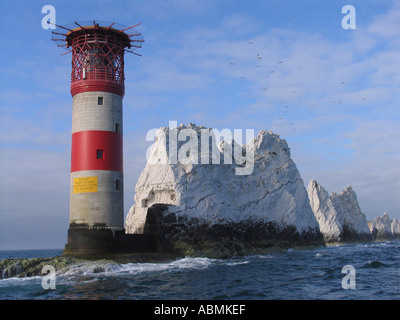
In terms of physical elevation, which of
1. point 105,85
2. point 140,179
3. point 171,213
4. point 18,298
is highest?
point 105,85

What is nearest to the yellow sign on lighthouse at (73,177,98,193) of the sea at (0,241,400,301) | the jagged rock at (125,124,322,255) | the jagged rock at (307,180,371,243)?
the sea at (0,241,400,301)

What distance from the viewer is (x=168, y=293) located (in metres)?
16.7

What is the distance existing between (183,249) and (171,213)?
2.84 m

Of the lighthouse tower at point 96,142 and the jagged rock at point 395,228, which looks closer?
the lighthouse tower at point 96,142

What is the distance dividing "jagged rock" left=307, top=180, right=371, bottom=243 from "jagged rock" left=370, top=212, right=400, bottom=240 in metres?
19.7

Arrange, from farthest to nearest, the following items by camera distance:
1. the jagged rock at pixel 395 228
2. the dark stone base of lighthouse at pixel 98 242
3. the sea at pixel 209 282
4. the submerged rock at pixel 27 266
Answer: the jagged rock at pixel 395 228
the dark stone base of lighthouse at pixel 98 242
the submerged rock at pixel 27 266
the sea at pixel 209 282

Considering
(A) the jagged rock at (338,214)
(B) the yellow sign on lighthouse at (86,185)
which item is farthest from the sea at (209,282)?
(A) the jagged rock at (338,214)

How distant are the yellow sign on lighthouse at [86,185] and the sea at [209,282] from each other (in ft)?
16.6

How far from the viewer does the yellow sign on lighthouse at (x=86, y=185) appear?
27.2 metres

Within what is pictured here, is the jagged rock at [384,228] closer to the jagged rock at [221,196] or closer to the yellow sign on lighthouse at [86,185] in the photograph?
the jagged rock at [221,196]

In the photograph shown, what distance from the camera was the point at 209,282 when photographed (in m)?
19.3

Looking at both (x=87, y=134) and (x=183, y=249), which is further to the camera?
(x=183, y=249)
